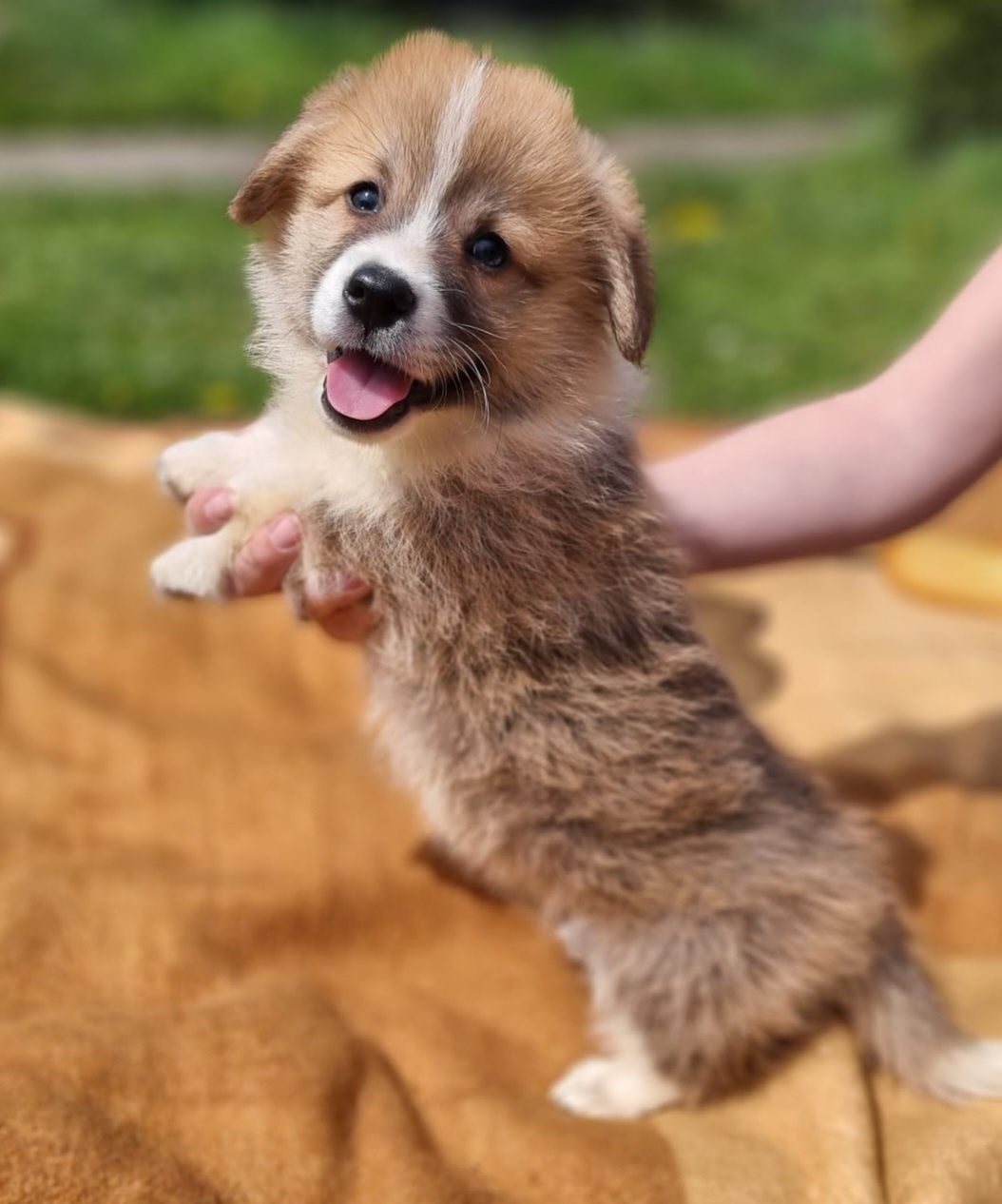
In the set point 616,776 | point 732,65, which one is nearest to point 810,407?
point 616,776

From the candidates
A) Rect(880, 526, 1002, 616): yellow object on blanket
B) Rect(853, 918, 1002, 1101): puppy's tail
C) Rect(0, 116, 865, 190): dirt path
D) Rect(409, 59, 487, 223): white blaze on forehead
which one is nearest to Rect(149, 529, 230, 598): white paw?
Rect(409, 59, 487, 223): white blaze on forehead

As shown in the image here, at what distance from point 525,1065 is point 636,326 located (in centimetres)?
120

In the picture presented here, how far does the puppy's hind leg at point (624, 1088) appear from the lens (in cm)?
197

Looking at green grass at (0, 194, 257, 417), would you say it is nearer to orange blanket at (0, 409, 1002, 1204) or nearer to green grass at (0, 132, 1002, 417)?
green grass at (0, 132, 1002, 417)

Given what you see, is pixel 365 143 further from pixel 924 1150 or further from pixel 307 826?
pixel 924 1150

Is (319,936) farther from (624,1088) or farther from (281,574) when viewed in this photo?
(281,574)

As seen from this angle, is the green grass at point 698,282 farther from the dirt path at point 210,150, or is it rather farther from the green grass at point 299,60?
the green grass at point 299,60

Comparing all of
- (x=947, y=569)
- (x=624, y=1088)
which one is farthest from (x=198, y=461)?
(x=947, y=569)

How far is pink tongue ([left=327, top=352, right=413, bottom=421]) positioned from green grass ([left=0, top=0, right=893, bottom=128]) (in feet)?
18.0

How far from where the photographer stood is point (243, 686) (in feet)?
9.79

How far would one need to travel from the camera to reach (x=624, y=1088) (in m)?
1.98

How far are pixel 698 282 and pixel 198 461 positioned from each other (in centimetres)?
462

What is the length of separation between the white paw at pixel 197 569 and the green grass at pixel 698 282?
2.91 metres

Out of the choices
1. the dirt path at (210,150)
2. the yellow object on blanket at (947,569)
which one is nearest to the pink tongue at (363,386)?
the yellow object on blanket at (947,569)
